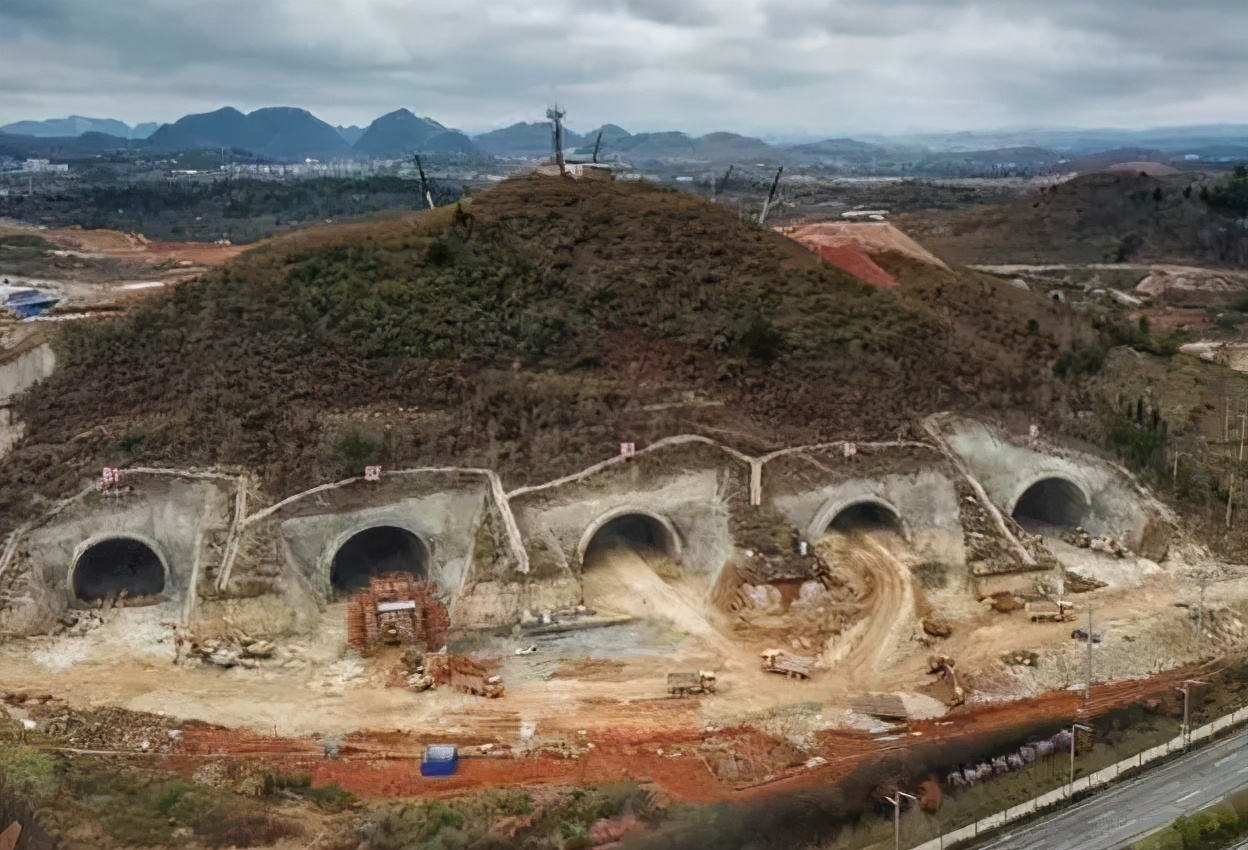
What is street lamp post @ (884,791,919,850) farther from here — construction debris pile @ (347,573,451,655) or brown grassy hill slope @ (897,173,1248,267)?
brown grassy hill slope @ (897,173,1248,267)

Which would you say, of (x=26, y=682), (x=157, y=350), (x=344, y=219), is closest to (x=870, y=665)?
(x=26, y=682)

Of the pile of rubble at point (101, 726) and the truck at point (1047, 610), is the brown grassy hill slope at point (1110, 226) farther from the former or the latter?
the pile of rubble at point (101, 726)

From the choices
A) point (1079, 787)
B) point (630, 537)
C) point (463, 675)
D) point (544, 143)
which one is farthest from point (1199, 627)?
point (544, 143)

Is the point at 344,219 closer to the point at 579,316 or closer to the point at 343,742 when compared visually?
the point at 579,316

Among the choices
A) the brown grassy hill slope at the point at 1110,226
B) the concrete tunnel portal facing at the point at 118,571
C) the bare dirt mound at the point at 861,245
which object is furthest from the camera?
the brown grassy hill slope at the point at 1110,226

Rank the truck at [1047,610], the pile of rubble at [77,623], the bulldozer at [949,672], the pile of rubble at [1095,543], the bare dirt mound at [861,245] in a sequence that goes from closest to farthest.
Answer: the bulldozer at [949,672]
the pile of rubble at [77,623]
the truck at [1047,610]
the pile of rubble at [1095,543]
the bare dirt mound at [861,245]

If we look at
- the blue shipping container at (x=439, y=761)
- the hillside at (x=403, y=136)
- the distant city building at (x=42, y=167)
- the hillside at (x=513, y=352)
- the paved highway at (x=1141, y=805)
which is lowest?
the paved highway at (x=1141, y=805)

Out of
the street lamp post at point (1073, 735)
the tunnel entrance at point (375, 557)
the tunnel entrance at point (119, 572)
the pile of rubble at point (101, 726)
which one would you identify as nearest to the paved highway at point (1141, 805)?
the street lamp post at point (1073, 735)
